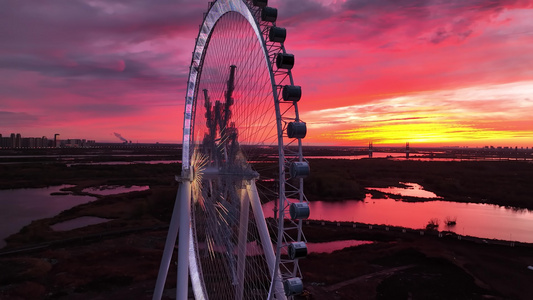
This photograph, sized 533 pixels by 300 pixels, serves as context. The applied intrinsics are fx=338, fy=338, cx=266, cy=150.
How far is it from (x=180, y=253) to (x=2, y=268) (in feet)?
72.7

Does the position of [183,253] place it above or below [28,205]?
above

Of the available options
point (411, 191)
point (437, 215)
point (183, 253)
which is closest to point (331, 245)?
point (437, 215)

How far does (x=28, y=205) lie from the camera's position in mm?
55062

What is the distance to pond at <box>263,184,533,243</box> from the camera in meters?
45.0

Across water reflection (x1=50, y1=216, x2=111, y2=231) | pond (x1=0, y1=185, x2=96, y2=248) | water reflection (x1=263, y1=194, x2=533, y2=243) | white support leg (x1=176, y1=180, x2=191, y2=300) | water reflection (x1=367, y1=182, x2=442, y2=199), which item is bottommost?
water reflection (x1=50, y1=216, x2=111, y2=231)

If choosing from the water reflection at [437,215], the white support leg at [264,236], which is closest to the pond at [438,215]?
the water reflection at [437,215]

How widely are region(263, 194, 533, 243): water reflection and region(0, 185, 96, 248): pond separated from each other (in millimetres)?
31727

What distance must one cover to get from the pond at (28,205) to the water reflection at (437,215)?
31727 millimetres

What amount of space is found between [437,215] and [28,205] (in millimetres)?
66168

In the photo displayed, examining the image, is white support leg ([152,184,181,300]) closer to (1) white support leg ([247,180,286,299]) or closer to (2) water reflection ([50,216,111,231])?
(1) white support leg ([247,180,286,299])

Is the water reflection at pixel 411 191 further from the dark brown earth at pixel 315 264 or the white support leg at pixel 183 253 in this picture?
the white support leg at pixel 183 253

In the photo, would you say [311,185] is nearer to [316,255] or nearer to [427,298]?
Answer: [316,255]

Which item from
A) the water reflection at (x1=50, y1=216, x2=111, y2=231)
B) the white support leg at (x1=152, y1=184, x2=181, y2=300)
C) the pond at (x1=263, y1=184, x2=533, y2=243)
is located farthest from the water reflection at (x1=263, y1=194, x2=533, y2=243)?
the white support leg at (x1=152, y1=184, x2=181, y2=300)

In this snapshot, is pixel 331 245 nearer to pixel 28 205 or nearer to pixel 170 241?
pixel 170 241
